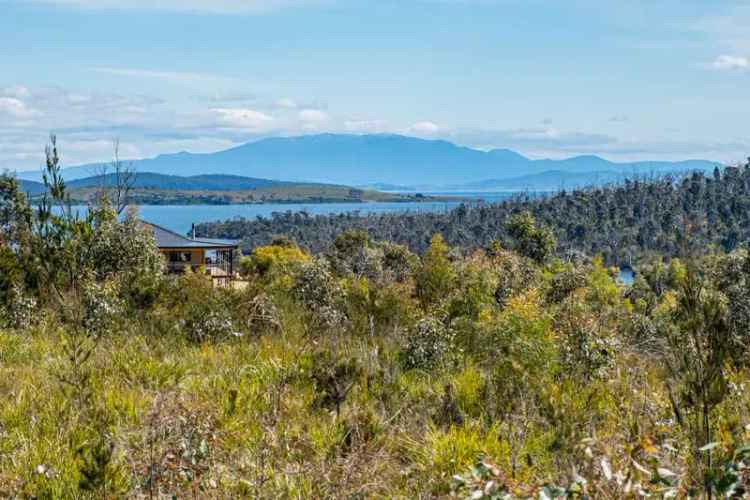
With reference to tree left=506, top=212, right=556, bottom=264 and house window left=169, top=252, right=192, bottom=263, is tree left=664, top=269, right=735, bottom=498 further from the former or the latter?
house window left=169, top=252, right=192, bottom=263

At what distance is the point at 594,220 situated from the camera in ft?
372

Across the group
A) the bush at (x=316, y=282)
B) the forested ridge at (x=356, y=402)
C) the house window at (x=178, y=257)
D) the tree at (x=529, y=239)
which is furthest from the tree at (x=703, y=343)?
the house window at (x=178, y=257)

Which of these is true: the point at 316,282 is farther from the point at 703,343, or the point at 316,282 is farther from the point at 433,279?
the point at 703,343

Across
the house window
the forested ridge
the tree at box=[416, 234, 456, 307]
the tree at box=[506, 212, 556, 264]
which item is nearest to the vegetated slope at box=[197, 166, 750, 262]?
the house window

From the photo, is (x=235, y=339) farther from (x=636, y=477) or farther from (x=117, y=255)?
(x=117, y=255)

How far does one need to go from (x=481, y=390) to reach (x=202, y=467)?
2370 millimetres

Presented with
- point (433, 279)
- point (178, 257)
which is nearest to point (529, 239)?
point (178, 257)

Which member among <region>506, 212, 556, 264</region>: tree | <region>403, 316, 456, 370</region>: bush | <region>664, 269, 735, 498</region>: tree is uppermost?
<region>664, 269, 735, 498</region>: tree

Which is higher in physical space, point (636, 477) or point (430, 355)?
point (636, 477)

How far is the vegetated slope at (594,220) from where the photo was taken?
104m

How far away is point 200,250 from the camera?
6406 centimetres

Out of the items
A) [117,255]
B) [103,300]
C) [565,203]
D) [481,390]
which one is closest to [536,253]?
[117,255]

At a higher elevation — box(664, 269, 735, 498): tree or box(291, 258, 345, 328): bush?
box(664, 269, 735, 498): tree

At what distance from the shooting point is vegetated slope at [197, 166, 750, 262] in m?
104
